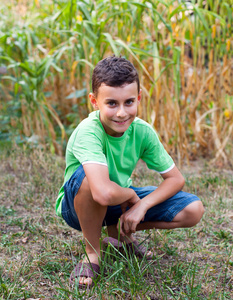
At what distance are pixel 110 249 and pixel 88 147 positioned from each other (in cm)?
58

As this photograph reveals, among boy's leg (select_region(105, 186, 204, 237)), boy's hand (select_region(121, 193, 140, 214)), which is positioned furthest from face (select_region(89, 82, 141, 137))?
boy's leg (select_region(105, 186, 204, 237))

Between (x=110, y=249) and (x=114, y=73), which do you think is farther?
(x=110, y=249)

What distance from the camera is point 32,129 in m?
3.23

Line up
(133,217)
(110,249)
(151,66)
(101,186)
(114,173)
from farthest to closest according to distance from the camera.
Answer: (151,66) → (110,249) → (114,173) → (133,217) → (101,186)

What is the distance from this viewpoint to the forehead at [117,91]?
4.54 ft

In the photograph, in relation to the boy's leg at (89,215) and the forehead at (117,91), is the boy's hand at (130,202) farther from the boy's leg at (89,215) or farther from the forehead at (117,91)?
the forehead at (117,91)

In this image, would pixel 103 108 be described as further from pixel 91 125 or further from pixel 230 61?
pixel 230 61

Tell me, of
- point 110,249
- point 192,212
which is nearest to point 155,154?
point 192,212

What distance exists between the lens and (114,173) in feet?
5.04

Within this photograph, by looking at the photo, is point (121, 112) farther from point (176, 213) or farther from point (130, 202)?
point (176, 213)

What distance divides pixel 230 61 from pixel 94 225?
6.66 feet

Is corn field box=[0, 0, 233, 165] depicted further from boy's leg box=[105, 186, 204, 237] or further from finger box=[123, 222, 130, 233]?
finger box=[123, 222, 130, 233]

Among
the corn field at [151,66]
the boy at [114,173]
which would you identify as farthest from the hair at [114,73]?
the corn field at [151,66]

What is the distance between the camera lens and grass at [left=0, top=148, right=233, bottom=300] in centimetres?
132
